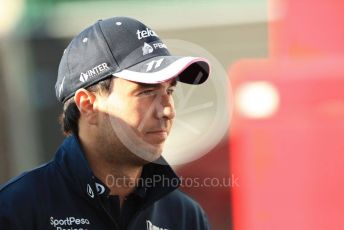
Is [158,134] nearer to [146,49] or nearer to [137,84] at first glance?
[137,84]

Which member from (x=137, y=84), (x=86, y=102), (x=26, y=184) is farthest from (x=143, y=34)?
(x=26, y=184)

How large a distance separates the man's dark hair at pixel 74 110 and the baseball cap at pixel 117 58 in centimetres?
2

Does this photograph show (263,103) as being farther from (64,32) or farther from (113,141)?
(113,141)

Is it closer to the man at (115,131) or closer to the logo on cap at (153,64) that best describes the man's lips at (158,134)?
the man at (115,131)

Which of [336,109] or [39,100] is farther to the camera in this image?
[39,100]

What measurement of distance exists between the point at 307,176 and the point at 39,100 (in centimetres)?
163

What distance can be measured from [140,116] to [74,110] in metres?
0.24

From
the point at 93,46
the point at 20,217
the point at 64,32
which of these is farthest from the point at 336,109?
the point at 20,217

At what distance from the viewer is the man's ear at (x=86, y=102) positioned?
2273 mm

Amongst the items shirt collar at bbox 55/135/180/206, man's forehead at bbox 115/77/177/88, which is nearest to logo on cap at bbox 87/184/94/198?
shirt collar at bbox 55/135/180/206

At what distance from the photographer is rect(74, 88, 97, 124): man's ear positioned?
2.27m

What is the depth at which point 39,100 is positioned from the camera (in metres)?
4.17

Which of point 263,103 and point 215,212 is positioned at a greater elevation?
point 263,103

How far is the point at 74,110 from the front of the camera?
230 cm
